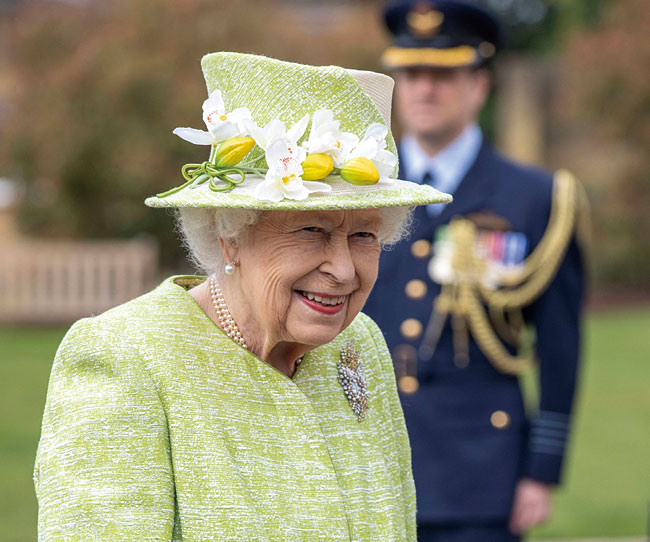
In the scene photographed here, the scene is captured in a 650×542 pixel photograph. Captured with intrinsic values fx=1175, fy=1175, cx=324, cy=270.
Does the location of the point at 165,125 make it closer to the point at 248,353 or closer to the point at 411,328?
the point at 411,328

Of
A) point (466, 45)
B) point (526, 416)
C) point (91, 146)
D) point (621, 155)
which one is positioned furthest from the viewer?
point (621, 155)

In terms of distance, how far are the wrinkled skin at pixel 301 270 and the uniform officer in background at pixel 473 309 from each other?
Result: 6.46 ft

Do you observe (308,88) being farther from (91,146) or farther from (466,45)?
(91,146)

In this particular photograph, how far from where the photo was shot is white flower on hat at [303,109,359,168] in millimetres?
2244

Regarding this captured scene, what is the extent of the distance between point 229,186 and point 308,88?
25 cm

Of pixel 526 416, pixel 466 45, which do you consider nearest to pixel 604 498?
pixel 526 416

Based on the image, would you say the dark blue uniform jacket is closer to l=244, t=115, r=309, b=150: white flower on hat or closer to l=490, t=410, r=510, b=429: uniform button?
l=490, t=410, r=510, b=429: uniform button

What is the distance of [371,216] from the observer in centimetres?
234

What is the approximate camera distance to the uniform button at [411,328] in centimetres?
434

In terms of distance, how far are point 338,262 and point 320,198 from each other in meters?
0.15

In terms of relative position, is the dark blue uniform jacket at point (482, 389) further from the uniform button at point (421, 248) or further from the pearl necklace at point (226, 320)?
the pearl necklace at point (226, 320)

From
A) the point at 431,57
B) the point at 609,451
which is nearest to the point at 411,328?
the point at 431,57

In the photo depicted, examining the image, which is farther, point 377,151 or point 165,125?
point 165,125

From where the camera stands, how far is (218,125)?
2252 mm
